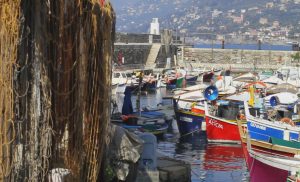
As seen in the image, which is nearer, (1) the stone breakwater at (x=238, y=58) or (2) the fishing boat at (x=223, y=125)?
(2) the fishing boat at (x=223, y=125)

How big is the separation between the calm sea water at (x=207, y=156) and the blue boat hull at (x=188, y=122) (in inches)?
11.6

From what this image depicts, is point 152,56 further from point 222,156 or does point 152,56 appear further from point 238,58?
point 222,156

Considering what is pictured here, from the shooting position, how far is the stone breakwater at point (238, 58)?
69.2 meters

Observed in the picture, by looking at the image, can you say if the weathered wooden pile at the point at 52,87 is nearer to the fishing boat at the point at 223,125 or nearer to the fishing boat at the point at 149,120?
the fishing boat at the point at 149,120

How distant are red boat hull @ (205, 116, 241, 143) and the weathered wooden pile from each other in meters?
16.3

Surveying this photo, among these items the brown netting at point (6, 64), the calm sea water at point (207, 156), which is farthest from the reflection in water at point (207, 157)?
the brown netting at point (6, 64)

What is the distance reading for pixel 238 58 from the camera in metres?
71.2

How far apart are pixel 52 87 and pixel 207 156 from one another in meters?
15.8

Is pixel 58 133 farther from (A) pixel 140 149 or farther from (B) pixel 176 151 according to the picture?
(B) pixel 176 151

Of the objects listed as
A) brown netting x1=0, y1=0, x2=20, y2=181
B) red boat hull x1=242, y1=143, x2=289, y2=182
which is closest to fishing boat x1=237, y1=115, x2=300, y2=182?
red boat hull x1=242, y1=143, x2=289, y2=182

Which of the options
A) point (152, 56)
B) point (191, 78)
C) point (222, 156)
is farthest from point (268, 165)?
point (152, 56)

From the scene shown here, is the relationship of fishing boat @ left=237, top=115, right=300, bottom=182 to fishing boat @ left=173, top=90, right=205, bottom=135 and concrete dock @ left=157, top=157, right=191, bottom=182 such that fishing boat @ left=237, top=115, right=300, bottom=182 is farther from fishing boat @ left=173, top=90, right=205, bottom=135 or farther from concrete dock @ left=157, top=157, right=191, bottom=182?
fishing boat @ left=173, top=90, right=205, bottom=135

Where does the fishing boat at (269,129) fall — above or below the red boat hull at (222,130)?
above

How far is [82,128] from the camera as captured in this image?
9828 mm
